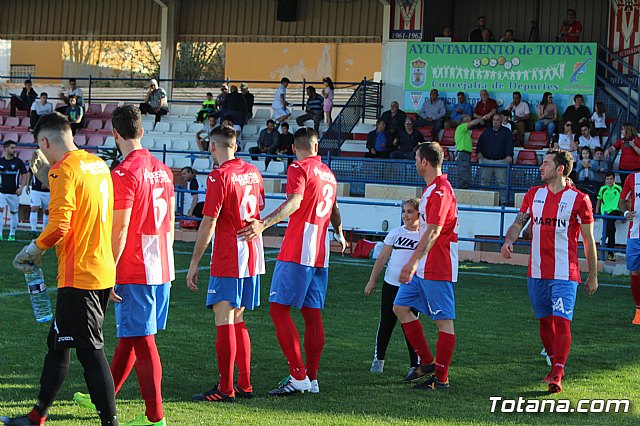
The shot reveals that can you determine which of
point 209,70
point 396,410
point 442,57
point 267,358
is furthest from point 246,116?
point 209,70

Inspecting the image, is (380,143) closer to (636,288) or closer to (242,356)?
(636,288)

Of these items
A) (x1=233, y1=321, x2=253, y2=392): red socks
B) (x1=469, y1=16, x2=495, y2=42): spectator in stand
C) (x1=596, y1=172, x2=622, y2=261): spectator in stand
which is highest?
(x1=469, y1=16, x2=495, y2=42): spectator in stand

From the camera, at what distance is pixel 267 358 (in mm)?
8531

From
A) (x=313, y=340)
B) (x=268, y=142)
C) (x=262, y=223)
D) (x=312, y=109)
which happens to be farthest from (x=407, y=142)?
(x=262, y=223)

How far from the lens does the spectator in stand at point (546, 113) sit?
871 inches

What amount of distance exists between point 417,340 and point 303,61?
1398 inches

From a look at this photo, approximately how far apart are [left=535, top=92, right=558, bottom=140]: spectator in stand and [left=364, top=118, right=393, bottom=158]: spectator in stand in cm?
334

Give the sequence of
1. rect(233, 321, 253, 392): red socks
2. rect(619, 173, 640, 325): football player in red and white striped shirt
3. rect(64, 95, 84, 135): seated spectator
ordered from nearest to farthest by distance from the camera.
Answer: rect(233, 321, 253, 392): red socks < rect(619, 173, 640, 325): football player in red and white striped shirt < rect(64, 95, 84, 135): seated spectator

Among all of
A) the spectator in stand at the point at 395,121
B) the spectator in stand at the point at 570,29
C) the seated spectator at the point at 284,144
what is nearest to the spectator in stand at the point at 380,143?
the spectator in stand at the point at 395,121

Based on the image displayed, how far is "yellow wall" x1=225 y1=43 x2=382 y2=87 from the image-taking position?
135 feet

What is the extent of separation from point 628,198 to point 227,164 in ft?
19.3

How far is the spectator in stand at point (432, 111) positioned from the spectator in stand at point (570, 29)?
11.2ft

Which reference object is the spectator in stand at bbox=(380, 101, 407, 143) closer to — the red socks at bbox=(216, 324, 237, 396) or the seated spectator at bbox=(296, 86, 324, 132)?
the seated spectator at bbox=(296, 86, 324, 132)

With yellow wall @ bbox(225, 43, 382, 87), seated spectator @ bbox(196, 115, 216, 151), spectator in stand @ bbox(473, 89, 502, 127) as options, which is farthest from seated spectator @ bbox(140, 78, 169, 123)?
yellow wall @ bbox(225, 43, 382, 87)
